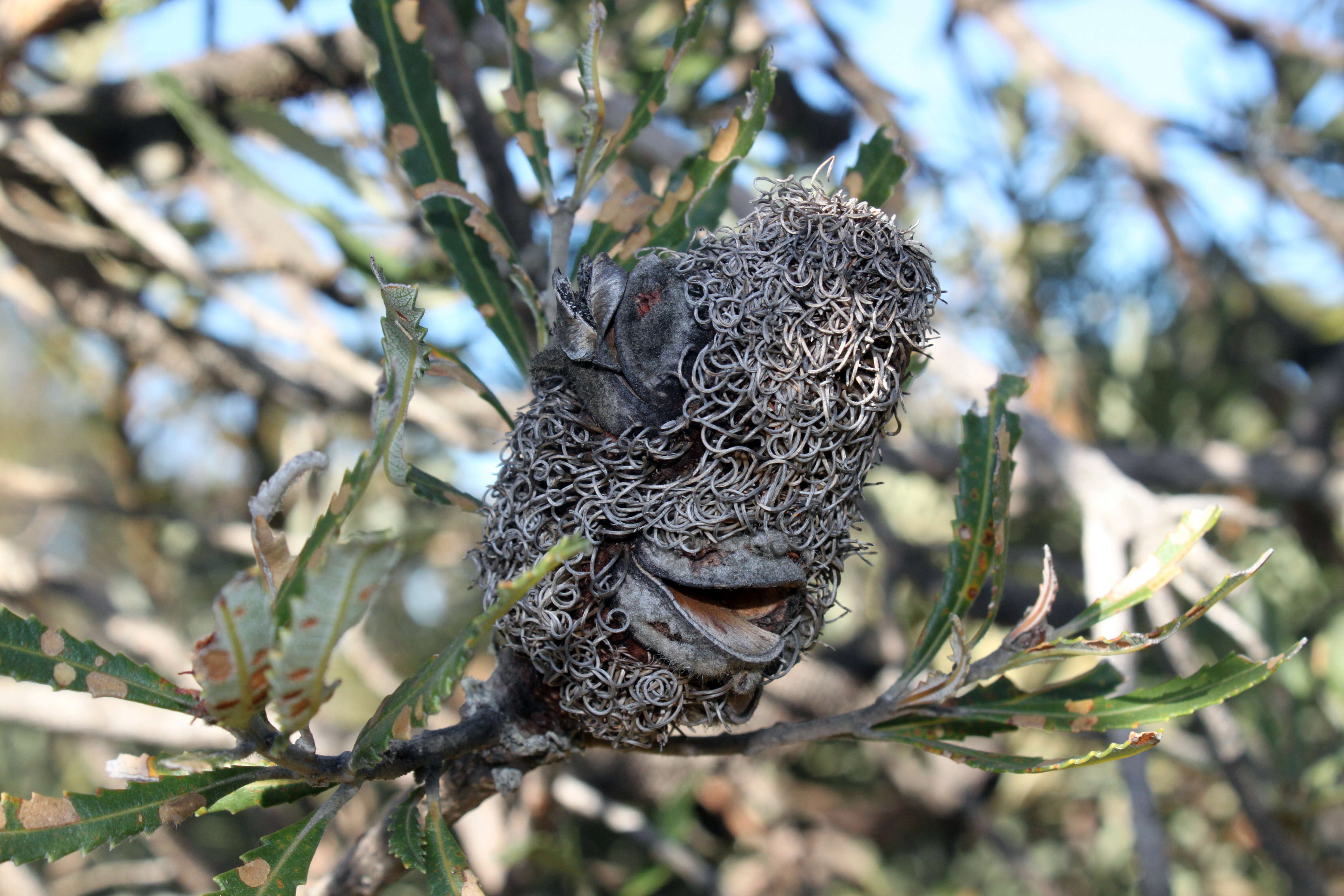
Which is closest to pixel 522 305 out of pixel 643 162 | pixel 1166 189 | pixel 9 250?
Answer: pixel 643 162

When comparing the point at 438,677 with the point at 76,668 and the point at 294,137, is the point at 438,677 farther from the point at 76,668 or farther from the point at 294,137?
the point at 294,137

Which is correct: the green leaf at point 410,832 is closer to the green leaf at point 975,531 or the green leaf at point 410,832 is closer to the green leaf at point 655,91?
the green leaf at point 975,531

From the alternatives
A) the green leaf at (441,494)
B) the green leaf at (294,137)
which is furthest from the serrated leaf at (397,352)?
the green leaf at (294,137)

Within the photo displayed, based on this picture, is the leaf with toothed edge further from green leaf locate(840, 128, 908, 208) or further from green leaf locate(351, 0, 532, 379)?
green leaf locate(840, 128, 908, 208)

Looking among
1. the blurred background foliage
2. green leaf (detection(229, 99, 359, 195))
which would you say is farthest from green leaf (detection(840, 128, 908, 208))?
green leaf (detection(229, 99, 359, 195))

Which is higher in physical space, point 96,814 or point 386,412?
point 386,412

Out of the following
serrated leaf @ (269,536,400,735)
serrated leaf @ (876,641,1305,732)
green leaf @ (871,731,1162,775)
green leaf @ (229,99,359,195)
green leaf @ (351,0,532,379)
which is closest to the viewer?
serrated leaf @ (269,536,400,735)

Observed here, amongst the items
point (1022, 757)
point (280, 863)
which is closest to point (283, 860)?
point (280, 863)

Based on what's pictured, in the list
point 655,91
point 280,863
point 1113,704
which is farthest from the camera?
point 655,91
